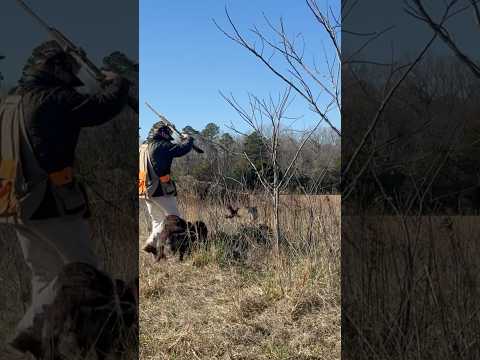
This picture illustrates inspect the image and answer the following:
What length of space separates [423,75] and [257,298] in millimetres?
2643

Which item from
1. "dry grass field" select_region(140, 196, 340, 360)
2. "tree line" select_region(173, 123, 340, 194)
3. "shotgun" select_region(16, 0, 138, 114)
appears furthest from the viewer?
"tree line" select_region(173, 123, 340, 194)

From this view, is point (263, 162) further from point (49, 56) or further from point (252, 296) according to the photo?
point (49, 56)

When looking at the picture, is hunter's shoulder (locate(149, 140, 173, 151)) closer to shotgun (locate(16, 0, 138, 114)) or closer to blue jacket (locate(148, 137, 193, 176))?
blue jacket (locate(148, 137, 193, 176))

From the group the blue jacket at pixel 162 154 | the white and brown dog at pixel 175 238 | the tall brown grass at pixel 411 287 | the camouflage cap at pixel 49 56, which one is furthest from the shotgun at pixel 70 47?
the blue jacket at pixel 162 154

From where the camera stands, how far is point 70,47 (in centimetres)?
175

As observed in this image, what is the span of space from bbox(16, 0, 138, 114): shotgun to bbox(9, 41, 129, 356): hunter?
2cm

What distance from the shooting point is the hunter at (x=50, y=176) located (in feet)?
5.64

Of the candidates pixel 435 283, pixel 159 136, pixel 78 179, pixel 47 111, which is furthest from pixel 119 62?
pixel 159 136

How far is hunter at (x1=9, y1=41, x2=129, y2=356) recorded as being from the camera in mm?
1720

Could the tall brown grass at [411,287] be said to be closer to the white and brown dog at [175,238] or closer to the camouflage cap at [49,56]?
the camouflage cap at [49,56]

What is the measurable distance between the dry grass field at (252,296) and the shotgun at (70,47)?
6.68 feet

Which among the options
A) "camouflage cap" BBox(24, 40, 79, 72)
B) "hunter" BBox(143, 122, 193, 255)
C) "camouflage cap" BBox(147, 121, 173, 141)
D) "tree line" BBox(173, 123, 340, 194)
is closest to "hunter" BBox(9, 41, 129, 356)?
"camouflage cap" BBox(24, 40, 79, 72)

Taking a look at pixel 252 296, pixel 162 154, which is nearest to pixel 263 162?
pixel 162 154

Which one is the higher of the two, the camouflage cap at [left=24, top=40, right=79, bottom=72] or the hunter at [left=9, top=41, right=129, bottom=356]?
the camouflage cap at [left=24, top=40, right=79, bottom=72]
